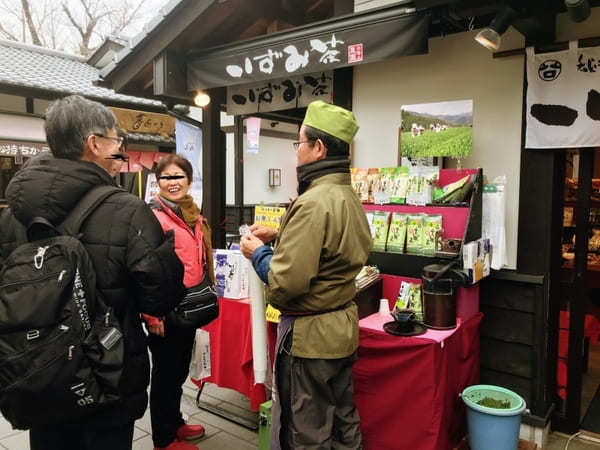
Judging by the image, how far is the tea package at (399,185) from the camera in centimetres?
428

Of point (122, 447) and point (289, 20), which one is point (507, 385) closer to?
point (122, 447)

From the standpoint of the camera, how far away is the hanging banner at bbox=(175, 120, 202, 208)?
712 cm

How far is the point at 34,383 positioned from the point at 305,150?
1.91 metres

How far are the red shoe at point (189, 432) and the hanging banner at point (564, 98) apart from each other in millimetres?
4036

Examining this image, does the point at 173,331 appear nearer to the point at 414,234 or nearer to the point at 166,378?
the point at 166,378

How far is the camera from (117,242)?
7.18 feet

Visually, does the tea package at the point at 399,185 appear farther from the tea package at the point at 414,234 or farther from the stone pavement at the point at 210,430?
the stone pavement at the point at 210,430

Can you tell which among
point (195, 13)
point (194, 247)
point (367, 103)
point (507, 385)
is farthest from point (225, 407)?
point (195, 13)

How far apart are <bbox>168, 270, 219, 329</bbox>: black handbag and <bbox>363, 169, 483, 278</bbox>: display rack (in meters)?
1.54

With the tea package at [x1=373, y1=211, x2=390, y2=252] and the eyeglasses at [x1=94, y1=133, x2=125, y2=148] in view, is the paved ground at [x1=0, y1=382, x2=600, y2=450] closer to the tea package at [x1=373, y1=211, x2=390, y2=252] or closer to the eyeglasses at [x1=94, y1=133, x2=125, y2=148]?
the tea package at [x1=373, y1=211, x2=390, y2=252]

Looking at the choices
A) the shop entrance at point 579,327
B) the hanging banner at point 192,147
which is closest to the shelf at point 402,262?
the shop entrance at point 579,327

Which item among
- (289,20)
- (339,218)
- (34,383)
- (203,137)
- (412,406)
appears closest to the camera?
(34,383)

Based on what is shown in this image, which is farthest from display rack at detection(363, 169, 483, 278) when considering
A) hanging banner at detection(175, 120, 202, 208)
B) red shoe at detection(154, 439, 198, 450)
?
hanging banner at detection(175, 120, 202, 208)

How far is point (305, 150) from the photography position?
117 inches
